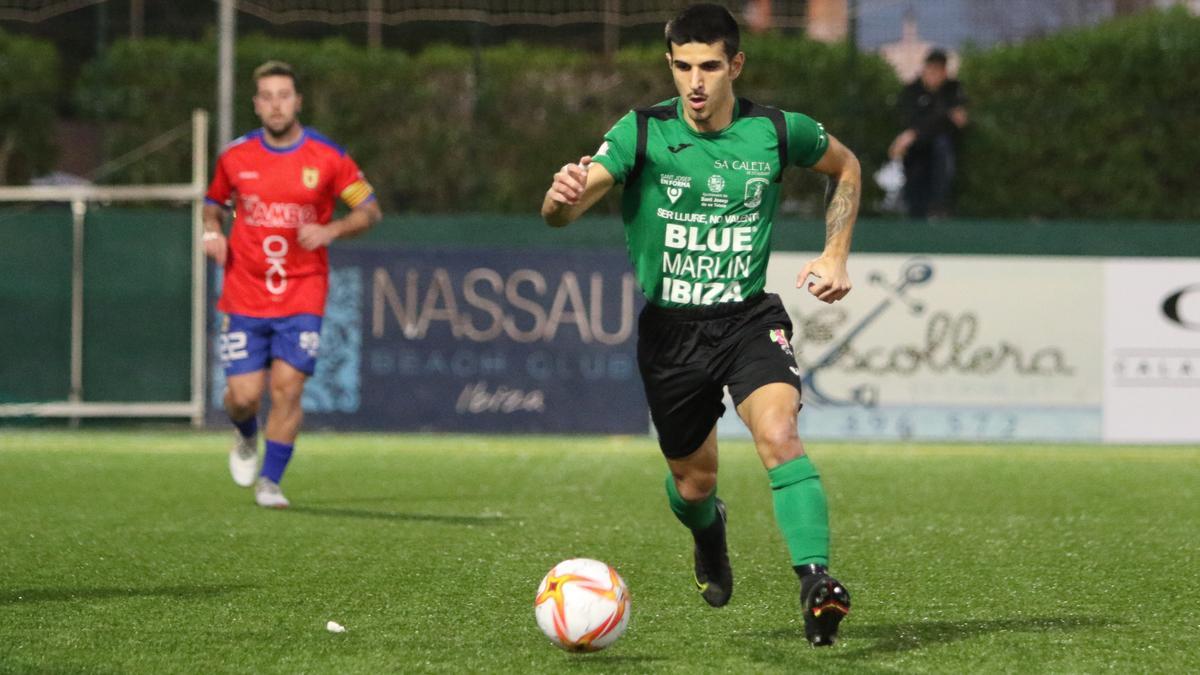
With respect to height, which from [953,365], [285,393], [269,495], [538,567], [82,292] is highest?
[285,393]

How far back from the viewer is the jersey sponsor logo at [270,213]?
1015cm

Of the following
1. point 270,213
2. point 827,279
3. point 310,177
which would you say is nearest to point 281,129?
point 310,177

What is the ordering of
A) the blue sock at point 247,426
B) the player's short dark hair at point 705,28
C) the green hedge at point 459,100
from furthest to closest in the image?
1. the green hedge at point 459,100
2. the blue sock at point 247,426
3. the player's short dark hair at point 705,28

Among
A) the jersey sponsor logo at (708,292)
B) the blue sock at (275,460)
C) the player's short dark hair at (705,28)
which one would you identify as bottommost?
the blue sock at (275,460)

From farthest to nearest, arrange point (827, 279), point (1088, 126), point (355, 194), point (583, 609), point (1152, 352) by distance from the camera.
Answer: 1. point (1088, 126)
2. point (1152, 352)
3. point (355, 194)
4. point (827, 279)
5. point (583, 609)

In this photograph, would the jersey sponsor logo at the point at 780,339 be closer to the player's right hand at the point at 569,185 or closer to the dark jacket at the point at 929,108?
the player's right hand at the point at 569,185

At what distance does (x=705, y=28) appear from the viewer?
598cm

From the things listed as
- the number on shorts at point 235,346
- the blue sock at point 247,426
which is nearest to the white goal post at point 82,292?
the blue sock at point 247,426

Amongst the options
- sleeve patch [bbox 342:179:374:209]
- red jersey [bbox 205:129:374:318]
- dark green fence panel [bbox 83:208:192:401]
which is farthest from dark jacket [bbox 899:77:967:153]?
red jersey [bbox 205:129:374:318]

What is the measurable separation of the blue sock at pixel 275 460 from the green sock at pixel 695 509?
412 cm

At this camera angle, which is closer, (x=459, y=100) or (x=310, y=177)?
(x=310, y=177)

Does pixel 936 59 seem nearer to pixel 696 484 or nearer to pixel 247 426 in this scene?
pixel 247 426

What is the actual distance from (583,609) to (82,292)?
13.0 meters

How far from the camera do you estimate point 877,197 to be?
17875 millimetres
